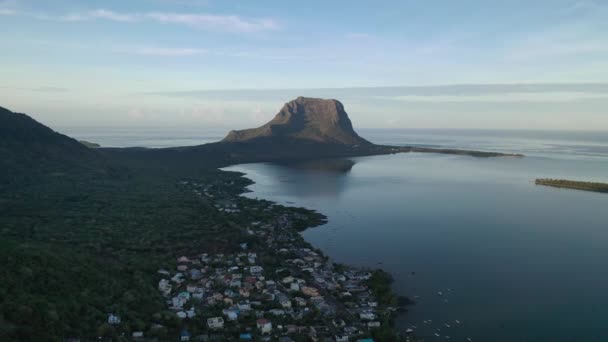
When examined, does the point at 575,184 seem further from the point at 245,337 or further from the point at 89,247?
the point at 89,247

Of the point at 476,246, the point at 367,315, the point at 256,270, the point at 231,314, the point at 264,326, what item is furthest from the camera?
the point at 476,246

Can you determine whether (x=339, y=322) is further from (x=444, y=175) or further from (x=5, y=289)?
(x=444, y=175)

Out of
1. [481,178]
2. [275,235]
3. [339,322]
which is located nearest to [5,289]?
[339,322]

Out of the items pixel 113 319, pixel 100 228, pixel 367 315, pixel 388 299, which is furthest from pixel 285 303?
pixel 100 228

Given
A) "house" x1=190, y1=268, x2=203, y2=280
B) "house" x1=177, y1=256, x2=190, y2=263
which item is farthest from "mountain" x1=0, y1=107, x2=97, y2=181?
"house" x1=190, y1=268, x2=203, y2=280

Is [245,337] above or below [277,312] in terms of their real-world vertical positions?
below

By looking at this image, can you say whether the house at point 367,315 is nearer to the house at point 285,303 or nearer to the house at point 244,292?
the house at point 285,303
